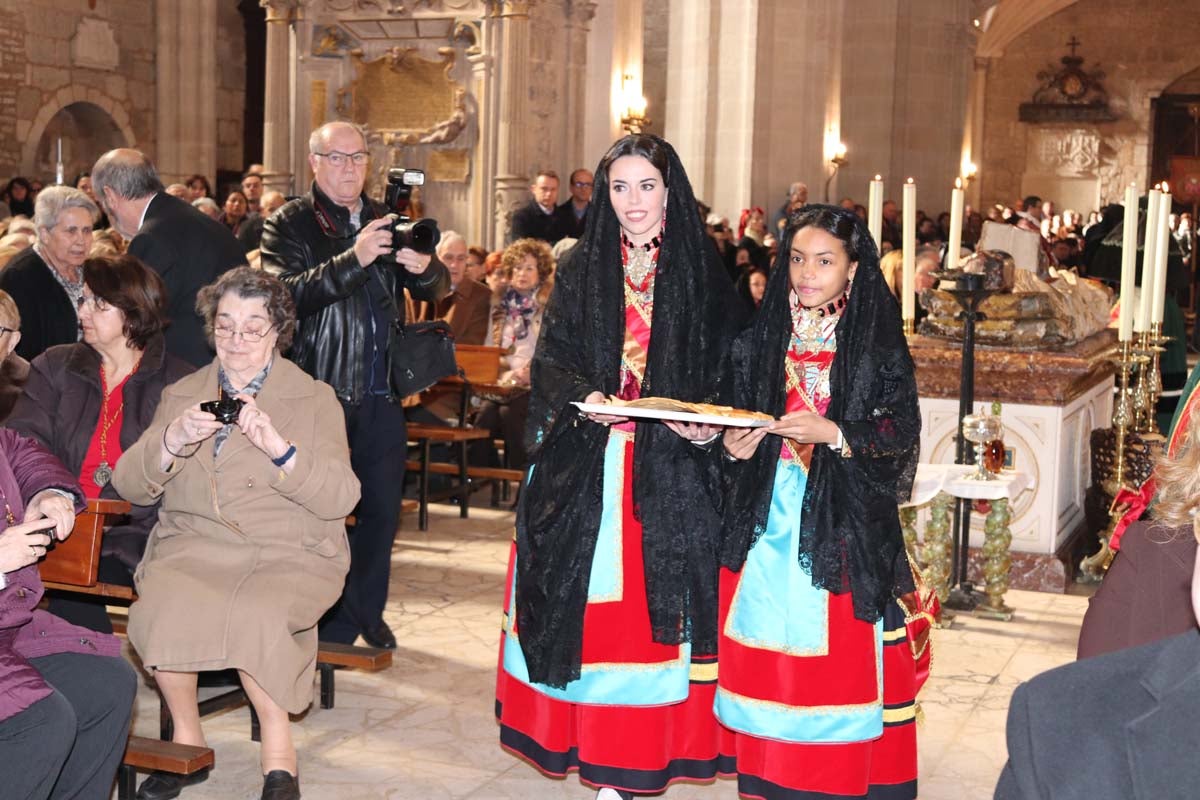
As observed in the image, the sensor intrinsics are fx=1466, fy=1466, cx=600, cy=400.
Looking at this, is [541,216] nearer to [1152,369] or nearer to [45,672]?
[1152,369]

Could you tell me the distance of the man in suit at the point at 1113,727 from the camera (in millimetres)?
1481

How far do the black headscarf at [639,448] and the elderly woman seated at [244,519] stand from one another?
679 mm

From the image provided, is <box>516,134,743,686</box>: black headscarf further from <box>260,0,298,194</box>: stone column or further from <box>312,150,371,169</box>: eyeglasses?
<box>260,0,298,194</box>: stone column

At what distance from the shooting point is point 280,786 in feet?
13.2

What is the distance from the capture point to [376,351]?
5156mm

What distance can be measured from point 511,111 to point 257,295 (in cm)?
884

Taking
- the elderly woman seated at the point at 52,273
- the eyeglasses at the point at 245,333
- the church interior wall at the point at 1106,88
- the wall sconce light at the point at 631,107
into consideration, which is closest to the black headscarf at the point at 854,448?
the eyeglasses at the point at 245,333

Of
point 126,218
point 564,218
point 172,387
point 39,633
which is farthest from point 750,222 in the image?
point 39,633

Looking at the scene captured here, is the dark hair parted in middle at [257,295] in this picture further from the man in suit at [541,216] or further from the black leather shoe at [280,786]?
the man in suit at [541,216]

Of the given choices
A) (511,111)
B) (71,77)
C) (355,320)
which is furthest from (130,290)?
(71,77)

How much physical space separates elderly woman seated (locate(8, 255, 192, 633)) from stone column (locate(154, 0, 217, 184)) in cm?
1433

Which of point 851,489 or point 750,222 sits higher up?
point 750,222

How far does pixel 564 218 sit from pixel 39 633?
7.95 meters

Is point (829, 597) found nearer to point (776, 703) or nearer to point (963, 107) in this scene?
point (776, 703)
